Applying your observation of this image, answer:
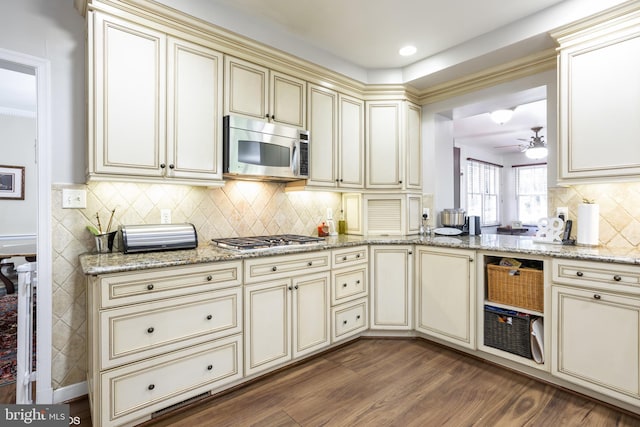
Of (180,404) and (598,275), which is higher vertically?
(598,275)

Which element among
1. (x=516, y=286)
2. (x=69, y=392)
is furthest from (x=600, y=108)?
(x=69, y=392)

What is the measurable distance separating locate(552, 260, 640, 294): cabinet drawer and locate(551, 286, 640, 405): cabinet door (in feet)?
0.18

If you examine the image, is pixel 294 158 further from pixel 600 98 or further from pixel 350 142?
pixel 600 98

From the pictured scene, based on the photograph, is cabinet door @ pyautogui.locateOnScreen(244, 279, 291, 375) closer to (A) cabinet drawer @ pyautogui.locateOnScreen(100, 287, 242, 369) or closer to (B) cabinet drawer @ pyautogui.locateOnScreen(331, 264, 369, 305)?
(A) cabinet drawer @ pyautogui.locateOnScreen(100, 287, 242, 369)

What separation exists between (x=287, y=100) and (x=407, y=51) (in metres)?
1.19

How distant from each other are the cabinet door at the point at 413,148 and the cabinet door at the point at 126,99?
7.38ft

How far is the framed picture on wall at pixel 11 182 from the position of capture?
15.1ft

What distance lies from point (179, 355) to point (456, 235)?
268 centimetres

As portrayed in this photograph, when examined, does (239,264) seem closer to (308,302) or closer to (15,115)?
(308,302)

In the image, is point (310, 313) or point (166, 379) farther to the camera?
point (310, 313)

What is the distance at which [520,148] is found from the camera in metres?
7.54

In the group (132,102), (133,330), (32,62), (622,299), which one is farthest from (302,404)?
(32,62)

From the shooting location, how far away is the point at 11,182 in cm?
470

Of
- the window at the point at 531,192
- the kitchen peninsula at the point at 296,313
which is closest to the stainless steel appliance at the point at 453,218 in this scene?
the kitchen peninsula at the point at 296,313
